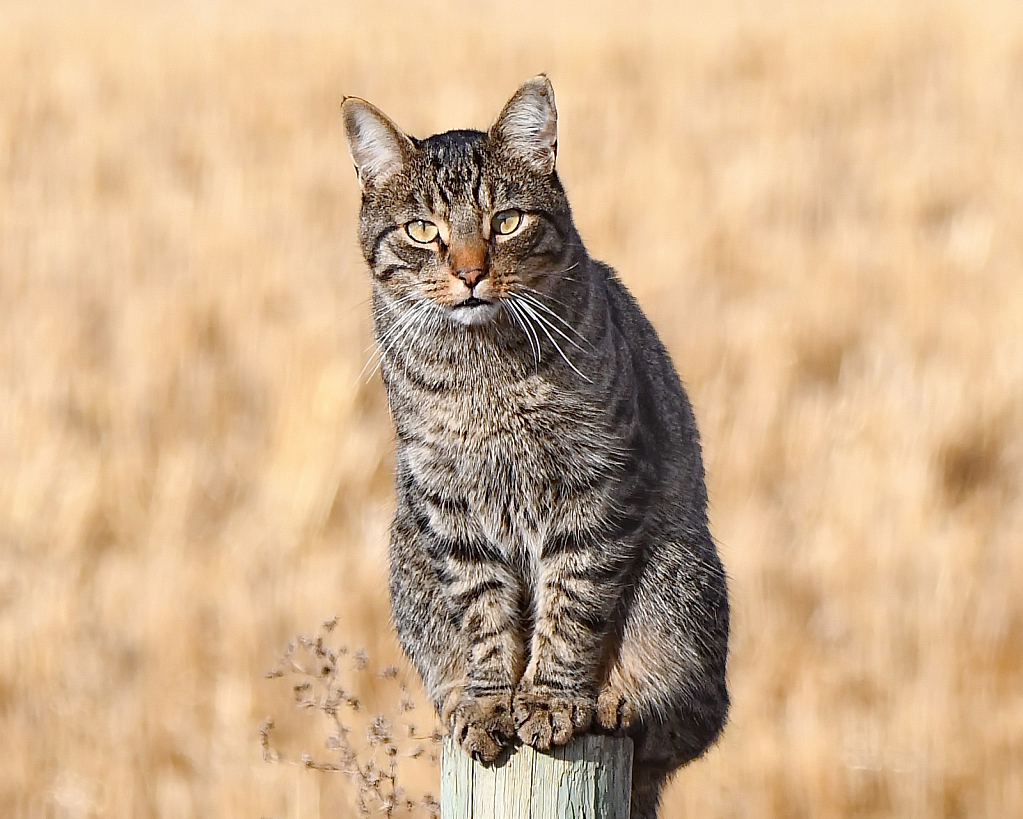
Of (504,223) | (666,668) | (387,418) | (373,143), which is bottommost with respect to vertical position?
(666,668)

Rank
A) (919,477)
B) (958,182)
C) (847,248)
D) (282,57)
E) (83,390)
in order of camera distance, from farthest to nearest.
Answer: (282,57), (958,182), (847,248), (83,390), (919,477)

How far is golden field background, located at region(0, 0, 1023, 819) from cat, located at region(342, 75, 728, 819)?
2.31 m

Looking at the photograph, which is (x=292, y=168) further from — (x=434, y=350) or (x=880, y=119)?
(x=434, y=350)

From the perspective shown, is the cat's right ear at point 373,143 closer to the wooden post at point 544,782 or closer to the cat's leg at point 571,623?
the cat's leg at point 571,623

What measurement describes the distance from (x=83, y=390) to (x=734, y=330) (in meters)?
3.48

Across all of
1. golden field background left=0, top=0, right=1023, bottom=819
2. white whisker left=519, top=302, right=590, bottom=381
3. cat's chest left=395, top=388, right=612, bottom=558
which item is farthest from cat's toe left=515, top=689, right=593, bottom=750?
golden field background left=0, top=0, right=1023, bottom=819

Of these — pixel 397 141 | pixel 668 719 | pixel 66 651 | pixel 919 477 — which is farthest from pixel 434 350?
pixel 919 477

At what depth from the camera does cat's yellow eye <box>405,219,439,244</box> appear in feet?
10.7

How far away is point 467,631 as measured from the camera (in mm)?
3318

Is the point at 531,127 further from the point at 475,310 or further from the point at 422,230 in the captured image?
the point at 475,310

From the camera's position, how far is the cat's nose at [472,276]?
123 inches

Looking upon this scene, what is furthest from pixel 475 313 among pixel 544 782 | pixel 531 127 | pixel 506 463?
pixel 544 782

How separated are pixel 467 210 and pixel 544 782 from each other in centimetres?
118

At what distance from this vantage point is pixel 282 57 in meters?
13.6
